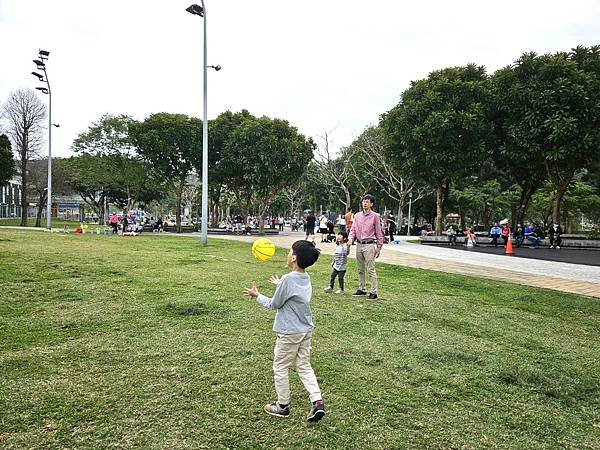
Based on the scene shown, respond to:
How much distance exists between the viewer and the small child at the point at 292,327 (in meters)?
3.33

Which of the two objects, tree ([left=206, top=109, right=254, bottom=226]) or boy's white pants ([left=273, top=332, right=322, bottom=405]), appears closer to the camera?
boy's white pants ([left=273, top=332, right=322, bottom=405])

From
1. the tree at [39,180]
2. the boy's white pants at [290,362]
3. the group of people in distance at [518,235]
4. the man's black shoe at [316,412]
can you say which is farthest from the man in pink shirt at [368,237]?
the tree at [39,180]

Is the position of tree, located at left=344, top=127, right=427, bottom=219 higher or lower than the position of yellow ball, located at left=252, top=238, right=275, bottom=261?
higher

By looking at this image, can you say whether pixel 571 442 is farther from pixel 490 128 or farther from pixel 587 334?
pixel 490 128

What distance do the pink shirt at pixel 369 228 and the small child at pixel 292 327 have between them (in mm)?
4282

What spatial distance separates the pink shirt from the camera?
7.56 metres

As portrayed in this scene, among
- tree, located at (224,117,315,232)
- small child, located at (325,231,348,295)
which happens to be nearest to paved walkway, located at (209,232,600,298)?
small child, located at (325,231,348,295)

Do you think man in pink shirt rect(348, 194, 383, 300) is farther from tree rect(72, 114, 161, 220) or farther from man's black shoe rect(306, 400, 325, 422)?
tree rect(72, 114, 161, 220)

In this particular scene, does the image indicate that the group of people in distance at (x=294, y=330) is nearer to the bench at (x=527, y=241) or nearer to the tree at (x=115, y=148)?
the bench at (x=527, y=241)

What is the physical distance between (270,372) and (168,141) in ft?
94.2

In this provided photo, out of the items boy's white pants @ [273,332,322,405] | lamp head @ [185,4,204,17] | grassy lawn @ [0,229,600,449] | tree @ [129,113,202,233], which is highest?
lamp head @ [185,4,204,17]

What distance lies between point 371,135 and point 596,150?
19.9 m

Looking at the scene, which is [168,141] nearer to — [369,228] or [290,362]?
[369,228]

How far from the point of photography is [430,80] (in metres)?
25.0
